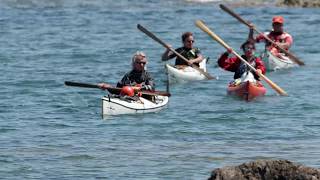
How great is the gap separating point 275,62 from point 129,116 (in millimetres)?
10184

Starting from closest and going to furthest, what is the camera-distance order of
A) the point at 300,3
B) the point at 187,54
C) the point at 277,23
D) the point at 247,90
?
the point at 247,90, the point at 187,54, the point at 277,23, the point at 300,3

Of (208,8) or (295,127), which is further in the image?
(208,8)

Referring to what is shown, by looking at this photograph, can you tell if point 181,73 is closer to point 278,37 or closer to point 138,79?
point 278,37

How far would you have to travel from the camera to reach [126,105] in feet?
79.1

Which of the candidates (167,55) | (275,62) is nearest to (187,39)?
(167,55)

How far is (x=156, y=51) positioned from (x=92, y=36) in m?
5.01

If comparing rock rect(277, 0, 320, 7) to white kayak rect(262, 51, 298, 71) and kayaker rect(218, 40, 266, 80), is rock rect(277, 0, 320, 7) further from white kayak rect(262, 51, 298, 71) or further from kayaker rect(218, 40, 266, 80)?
kayaker rect(218, 40, 266, 80)

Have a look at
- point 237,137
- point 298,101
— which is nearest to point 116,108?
point 237,137

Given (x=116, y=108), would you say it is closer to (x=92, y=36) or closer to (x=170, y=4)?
(x=92, y=36)

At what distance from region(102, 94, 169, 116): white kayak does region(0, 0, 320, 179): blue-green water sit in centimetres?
19

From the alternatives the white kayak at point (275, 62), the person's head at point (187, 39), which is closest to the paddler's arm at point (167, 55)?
the person's head at point (187, 39)

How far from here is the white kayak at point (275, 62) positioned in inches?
1318

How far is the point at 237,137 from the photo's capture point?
862 inches

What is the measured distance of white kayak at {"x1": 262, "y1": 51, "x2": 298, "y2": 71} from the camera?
3347 cm
